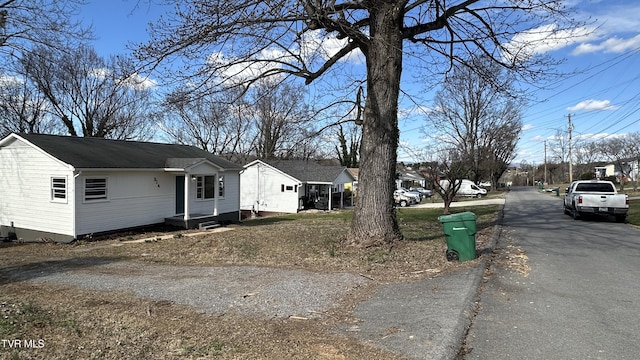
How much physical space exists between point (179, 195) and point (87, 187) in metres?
4.96

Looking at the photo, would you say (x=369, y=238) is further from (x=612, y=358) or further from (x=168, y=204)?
(x=168, y=204)

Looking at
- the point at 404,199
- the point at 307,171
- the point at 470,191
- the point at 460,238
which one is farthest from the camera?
the point at 470,191

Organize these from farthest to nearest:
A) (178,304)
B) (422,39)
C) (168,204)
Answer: (168,204), (422,39), (178,304)

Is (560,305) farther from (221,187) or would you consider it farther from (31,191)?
(221,187)

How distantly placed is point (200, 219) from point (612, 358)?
17.7m

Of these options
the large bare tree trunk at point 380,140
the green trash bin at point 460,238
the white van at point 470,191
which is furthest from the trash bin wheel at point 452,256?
the white van at point 470,191

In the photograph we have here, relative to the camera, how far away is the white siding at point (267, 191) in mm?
35594

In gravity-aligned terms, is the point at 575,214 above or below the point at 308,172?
below

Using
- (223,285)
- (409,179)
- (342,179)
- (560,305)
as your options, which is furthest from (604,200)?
(409,179)

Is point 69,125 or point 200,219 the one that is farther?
point 69,125

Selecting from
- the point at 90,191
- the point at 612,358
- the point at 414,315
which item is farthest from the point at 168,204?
the point at 612,358

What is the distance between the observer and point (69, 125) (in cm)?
3488

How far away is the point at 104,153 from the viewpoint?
17219 mm

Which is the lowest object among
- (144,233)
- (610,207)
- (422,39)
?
(144,233)
